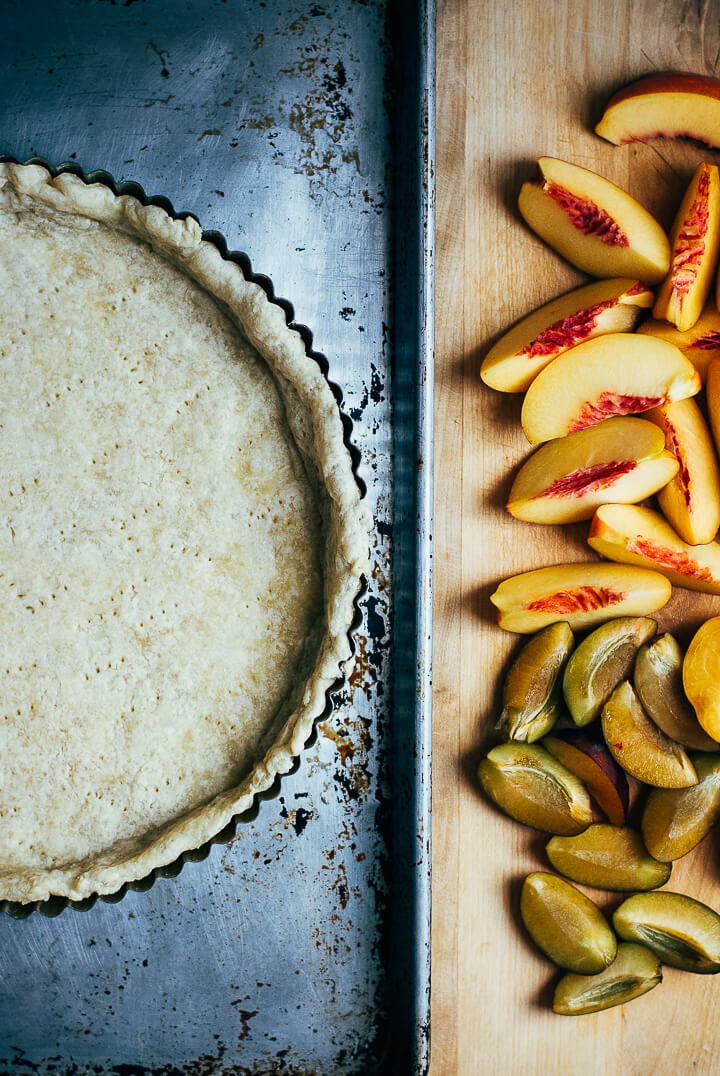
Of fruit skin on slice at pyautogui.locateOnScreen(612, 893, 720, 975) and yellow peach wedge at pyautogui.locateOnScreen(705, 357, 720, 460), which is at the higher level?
yellow peach wedge at pyautogui.locateOnScreen(705, 357, 720, 460)

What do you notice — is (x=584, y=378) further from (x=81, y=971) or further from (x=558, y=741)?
(x=81, y=971)

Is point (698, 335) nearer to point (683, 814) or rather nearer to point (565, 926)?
point (683, 814)

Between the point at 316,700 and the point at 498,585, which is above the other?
the point at 498,585

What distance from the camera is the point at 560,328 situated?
0.97 meters

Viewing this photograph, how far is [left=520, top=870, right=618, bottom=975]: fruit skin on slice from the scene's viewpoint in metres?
0.98

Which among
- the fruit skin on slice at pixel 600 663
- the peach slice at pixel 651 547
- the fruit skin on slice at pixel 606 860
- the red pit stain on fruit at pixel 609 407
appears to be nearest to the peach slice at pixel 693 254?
the red pit stain on fruit at pixel 609 407

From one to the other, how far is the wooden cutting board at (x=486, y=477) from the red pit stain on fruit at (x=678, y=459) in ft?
0.43

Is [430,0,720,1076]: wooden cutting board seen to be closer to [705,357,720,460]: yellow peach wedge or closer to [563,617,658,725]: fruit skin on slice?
[563,617,658,725]: fruit skin on slice

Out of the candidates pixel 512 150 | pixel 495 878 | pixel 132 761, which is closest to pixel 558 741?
pixel 495 878

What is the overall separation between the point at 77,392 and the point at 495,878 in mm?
768

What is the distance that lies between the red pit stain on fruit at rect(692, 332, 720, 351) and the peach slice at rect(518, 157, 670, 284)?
0.30 ft

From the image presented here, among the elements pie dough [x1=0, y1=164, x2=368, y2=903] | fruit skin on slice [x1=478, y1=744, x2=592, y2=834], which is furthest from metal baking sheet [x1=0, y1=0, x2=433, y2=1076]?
fruit skin on slice [x1=478, y1=744, x2=592, y2=834]

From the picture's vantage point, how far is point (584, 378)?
96 centimetres

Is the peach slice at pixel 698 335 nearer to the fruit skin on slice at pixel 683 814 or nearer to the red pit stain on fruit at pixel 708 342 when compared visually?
the red pit stain on fruit at pixel 708 342
